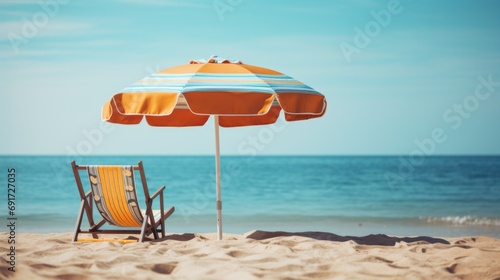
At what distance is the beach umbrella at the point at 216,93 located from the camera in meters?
5.46

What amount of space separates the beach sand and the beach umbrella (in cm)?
104

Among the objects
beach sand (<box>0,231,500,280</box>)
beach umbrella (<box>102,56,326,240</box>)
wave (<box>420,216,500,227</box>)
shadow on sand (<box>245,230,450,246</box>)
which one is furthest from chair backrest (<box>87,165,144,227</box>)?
wave (<box>420,216,500,227</box>)

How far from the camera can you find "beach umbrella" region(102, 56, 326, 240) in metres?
5.46

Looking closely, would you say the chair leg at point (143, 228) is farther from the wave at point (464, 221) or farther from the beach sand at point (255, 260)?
the wave at point (464, 221)

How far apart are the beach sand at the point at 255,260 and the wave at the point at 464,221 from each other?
6.38 m

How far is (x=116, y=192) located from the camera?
6.19 meters

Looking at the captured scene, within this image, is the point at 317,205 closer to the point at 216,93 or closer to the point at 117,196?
the point at 117,196

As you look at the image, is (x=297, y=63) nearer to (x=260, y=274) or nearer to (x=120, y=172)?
(x=120, y=172)

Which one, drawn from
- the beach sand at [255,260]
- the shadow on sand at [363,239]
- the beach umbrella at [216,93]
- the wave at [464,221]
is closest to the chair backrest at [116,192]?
the beach sand at [255,260]

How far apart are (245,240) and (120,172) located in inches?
52.7

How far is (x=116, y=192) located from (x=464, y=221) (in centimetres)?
860

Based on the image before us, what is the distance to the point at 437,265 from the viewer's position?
16.0 feet

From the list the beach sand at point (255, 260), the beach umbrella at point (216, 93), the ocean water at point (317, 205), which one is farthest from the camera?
the ocean water at point (317, 205)

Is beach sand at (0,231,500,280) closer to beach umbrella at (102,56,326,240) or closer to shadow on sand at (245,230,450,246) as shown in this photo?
shadow on sand at (245,230,450,246)
